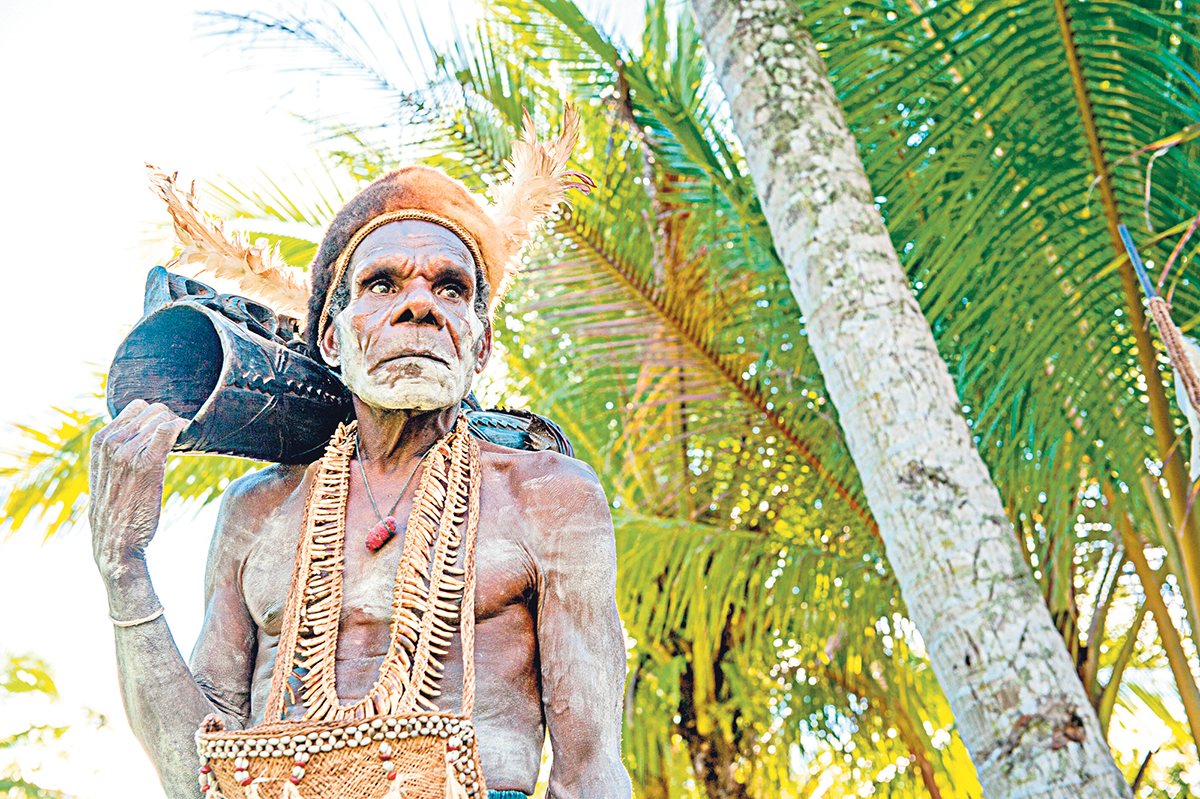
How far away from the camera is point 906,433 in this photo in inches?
135

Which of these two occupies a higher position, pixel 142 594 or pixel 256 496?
pixel 256 496

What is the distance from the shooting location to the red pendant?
2029mm

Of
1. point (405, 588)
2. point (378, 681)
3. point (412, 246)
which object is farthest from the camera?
point (412, 246)

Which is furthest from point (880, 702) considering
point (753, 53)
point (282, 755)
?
point (282, 755)

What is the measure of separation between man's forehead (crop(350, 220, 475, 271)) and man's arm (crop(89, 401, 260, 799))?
1.62 feet

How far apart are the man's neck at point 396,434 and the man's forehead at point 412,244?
0.90 feet

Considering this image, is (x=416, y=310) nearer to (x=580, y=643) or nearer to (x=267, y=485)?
(x=267, y=485)

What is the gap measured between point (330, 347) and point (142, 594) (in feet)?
1.99

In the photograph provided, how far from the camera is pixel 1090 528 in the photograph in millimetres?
5766

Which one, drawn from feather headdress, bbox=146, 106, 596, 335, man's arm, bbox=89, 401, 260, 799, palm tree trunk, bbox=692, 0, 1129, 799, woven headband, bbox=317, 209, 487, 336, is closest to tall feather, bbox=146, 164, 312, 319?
feather headdress, bbox=146, 106, 596, 335

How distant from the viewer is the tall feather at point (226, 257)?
7.95ft

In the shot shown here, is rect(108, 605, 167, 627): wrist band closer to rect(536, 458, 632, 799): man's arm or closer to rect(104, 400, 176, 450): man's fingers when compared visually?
rect(104, 400, 176, 450): man's fingers

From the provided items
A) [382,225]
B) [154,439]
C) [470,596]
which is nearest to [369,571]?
[470,596]

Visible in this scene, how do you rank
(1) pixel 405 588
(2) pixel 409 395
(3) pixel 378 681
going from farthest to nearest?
1. (2) pixel 409 395
2. (1) pixel 405 588
3. (3) pixel 378 681
